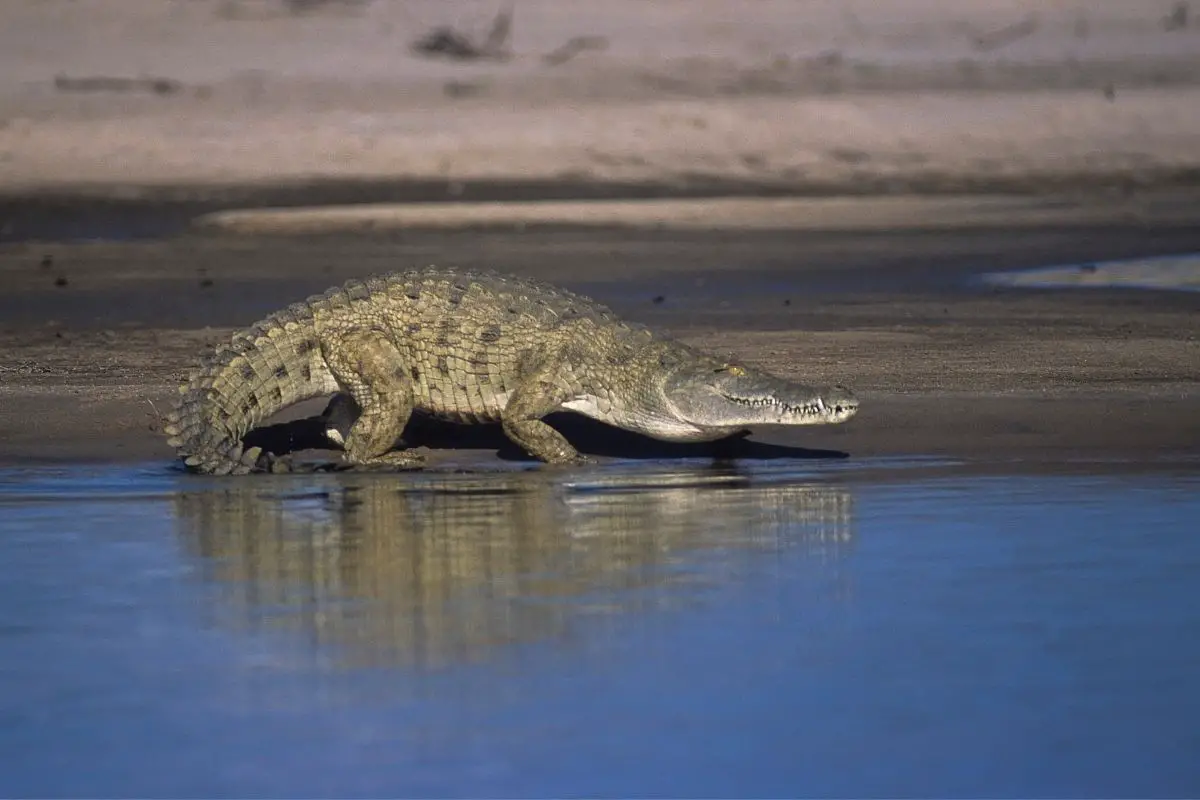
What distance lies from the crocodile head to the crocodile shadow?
0.81 ft

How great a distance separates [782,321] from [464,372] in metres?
4.21

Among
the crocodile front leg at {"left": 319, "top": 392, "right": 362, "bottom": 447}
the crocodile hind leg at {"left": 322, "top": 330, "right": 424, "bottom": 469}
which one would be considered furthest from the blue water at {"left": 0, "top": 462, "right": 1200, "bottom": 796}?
the crocodile front leg at {"left": 319, "top": 392, "right": 362, "bottom": 447}

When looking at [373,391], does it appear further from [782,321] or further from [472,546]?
[782,321]

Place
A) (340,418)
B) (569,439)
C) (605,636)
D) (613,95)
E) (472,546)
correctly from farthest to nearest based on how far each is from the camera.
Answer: (613,95) → (569,439) → (340,418) → (472,546) → (605,636)

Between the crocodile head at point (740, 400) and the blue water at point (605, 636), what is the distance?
0.34 metres

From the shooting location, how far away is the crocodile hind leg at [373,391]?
922 centimetres

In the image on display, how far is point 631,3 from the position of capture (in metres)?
30.9

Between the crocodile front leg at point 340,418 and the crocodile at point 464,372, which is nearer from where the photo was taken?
the crocodile at point 464,372

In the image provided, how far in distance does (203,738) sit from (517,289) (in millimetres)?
4502

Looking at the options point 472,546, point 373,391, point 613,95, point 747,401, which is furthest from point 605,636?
point 613,95

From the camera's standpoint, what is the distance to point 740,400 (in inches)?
363

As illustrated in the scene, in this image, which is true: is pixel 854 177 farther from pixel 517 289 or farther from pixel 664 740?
pixel 664 740

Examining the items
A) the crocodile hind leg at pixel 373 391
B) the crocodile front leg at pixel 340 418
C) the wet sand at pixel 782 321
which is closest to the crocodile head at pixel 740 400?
the wet sand at pixel 782 321

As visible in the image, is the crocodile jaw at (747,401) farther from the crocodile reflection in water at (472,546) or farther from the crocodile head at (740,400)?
the crocodile reflection in water at (472,546)
